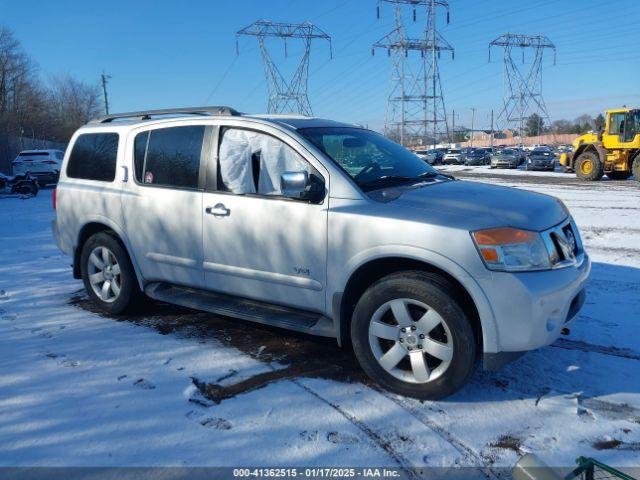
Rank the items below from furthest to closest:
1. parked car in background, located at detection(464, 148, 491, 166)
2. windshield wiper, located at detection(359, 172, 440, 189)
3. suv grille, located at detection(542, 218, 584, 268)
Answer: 1. parked car in background, located at detection(464, 148, 491, 166)
2. windshield wiper, located at detection(359, 172, 440, 189)
3. suv grille, located at detection(542, 218, 584, 268)

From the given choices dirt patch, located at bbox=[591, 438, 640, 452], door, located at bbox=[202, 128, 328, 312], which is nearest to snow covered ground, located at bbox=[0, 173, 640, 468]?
dirt patch, located at bbox=[591, 438, 640, 452]

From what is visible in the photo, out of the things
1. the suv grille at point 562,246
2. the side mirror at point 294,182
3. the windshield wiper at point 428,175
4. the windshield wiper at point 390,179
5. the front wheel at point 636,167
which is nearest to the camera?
the suv grille at point 562,246

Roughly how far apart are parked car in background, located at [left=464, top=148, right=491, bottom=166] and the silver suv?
40604 millimetres

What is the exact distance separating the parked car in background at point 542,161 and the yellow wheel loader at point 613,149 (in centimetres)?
880

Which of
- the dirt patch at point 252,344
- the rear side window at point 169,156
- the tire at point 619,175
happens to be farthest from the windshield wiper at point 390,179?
the tire at point 619,175

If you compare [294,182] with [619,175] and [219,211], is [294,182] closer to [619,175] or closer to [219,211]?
[219,211]

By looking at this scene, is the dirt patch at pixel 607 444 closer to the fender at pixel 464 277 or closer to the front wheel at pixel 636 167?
the fender at pixel 464 277

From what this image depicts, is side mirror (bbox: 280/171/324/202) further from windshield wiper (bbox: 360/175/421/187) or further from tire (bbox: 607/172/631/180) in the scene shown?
tire (bbox: 607/172/631/180)

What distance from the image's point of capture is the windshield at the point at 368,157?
12.8 feet

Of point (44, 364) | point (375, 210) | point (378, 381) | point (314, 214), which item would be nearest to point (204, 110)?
point (314, 214)

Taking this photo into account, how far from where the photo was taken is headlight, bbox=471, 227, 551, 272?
3.06m

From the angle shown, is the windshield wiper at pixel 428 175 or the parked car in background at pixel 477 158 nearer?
the windshield wiper at pixel 428 175

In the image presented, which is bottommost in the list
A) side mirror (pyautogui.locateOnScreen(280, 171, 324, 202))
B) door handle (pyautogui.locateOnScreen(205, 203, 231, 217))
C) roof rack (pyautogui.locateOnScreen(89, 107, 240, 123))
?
door handle (pyautogui.locateOnScreen(205, 203, 231, 217))

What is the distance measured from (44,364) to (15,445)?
3.63 feet
